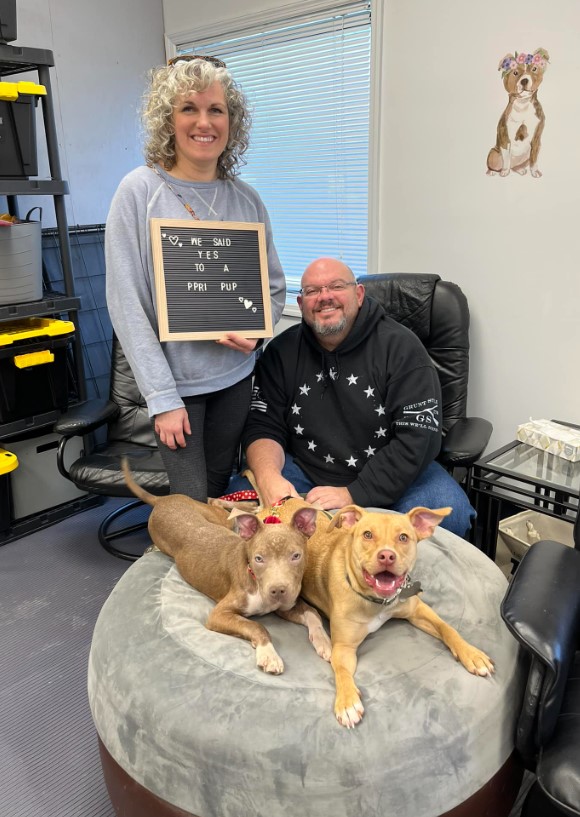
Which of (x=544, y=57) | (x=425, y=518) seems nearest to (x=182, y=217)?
(x=425, y=518)

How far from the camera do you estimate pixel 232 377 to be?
1930mm

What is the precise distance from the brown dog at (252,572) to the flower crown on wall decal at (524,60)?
202 centimetres

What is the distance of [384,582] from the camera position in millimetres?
1265

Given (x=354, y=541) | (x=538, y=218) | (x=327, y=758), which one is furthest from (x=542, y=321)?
(x=327, y=758)

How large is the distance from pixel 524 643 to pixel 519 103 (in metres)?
2.10

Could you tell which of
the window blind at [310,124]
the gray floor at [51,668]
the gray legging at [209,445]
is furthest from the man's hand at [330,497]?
the window blind at [310,124]

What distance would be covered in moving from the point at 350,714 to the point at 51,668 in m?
1.39

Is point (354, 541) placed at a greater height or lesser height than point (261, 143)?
lesser

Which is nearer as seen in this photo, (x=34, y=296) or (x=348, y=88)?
(x=34, y=296)

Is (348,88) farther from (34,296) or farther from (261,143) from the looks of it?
(34,296)

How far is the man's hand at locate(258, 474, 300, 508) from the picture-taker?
193 cm

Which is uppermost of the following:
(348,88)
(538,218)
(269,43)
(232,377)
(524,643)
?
A: (269,43)

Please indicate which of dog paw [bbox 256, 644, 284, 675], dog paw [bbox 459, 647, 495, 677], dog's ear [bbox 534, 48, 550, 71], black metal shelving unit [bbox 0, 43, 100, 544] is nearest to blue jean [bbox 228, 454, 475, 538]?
dog paw [bbox 459, 647, 495, 677]

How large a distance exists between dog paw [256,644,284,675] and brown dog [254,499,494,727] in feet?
0.38
